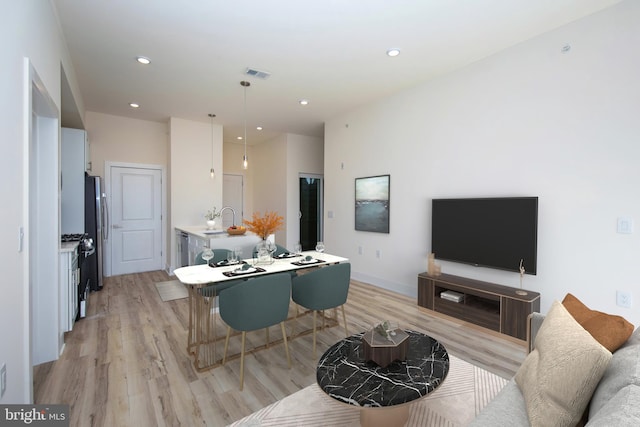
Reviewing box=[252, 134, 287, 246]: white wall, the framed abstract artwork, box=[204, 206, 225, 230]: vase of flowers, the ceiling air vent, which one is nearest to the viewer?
the ceiling air vent

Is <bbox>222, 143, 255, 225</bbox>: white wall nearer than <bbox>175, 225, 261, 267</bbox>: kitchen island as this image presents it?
No

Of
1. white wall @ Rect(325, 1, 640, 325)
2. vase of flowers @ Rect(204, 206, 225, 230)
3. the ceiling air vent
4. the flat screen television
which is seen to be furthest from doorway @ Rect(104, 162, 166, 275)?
the flat screen television

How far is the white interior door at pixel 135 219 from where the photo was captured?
5.66 meters

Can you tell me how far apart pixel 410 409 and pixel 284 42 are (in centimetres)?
342

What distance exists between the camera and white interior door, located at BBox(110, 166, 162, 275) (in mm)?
5660

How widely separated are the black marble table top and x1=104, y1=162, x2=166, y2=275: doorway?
17.6 feet

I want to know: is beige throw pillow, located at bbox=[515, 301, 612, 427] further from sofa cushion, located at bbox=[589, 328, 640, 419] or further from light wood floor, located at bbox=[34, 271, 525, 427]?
light wood floor, located at bbox=[34, 271, 525, 427]

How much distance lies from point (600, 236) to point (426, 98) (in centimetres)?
253

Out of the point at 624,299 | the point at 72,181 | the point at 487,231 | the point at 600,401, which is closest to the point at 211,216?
the point at 72,181

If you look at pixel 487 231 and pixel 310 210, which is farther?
pixel 310 210

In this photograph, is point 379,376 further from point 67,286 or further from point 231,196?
point 231,196

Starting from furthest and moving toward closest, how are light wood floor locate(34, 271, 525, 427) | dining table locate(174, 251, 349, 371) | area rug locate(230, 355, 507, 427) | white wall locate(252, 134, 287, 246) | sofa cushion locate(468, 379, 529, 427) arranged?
white wall locate(252, 134, 287, 246)
dining table locate(174, 251, 349, 371)
light wood floor locate(34, 271, 525, 427)
area rug locate(230, 355, 507, 427)
sofa cushion locate(468, 379, 529, 427)

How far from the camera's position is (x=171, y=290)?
15.5 feet

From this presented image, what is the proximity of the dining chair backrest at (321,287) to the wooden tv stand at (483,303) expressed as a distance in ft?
4.80
